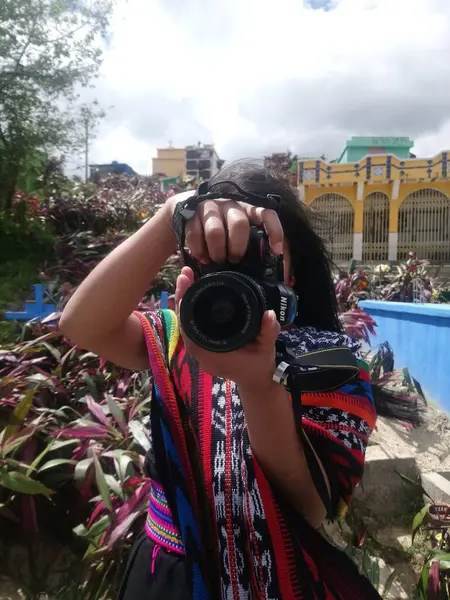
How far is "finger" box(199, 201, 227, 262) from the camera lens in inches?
29.4

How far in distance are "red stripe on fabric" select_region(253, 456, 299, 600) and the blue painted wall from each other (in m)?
3.05

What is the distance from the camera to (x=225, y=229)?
76cm

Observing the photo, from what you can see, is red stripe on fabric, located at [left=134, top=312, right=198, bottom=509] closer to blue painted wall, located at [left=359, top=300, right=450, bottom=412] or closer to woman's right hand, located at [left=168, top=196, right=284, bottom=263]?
woman's right hand, located at [left=168, top=196, right=284, bottom=263]

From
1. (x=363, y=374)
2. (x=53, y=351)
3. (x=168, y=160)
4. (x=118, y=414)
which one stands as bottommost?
(x=118, y=414)

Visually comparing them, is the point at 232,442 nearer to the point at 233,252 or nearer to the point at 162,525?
the point at 162,525

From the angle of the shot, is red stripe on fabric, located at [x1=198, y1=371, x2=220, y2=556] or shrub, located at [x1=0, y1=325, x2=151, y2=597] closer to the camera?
red stripe on fabric, located at [x1=198, y1=371, x2=220, y2=556]

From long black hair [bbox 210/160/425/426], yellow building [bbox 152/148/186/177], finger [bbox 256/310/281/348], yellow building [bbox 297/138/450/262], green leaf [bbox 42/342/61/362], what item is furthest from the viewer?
yellow building [bbox 152/148/186/177]

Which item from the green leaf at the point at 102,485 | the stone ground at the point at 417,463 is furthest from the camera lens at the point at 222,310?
the stone ground at the point at 417,463

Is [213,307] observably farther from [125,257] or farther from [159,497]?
[159,497]

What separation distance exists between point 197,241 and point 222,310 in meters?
0.14

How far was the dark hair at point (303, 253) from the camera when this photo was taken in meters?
1.03

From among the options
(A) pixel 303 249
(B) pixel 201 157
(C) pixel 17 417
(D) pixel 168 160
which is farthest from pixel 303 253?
(D) pixel 168 160

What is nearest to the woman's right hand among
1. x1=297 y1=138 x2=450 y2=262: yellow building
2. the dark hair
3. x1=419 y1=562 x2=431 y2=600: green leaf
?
the dark hair

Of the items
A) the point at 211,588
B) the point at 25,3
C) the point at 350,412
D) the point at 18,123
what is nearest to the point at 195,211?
the point at 350,412
